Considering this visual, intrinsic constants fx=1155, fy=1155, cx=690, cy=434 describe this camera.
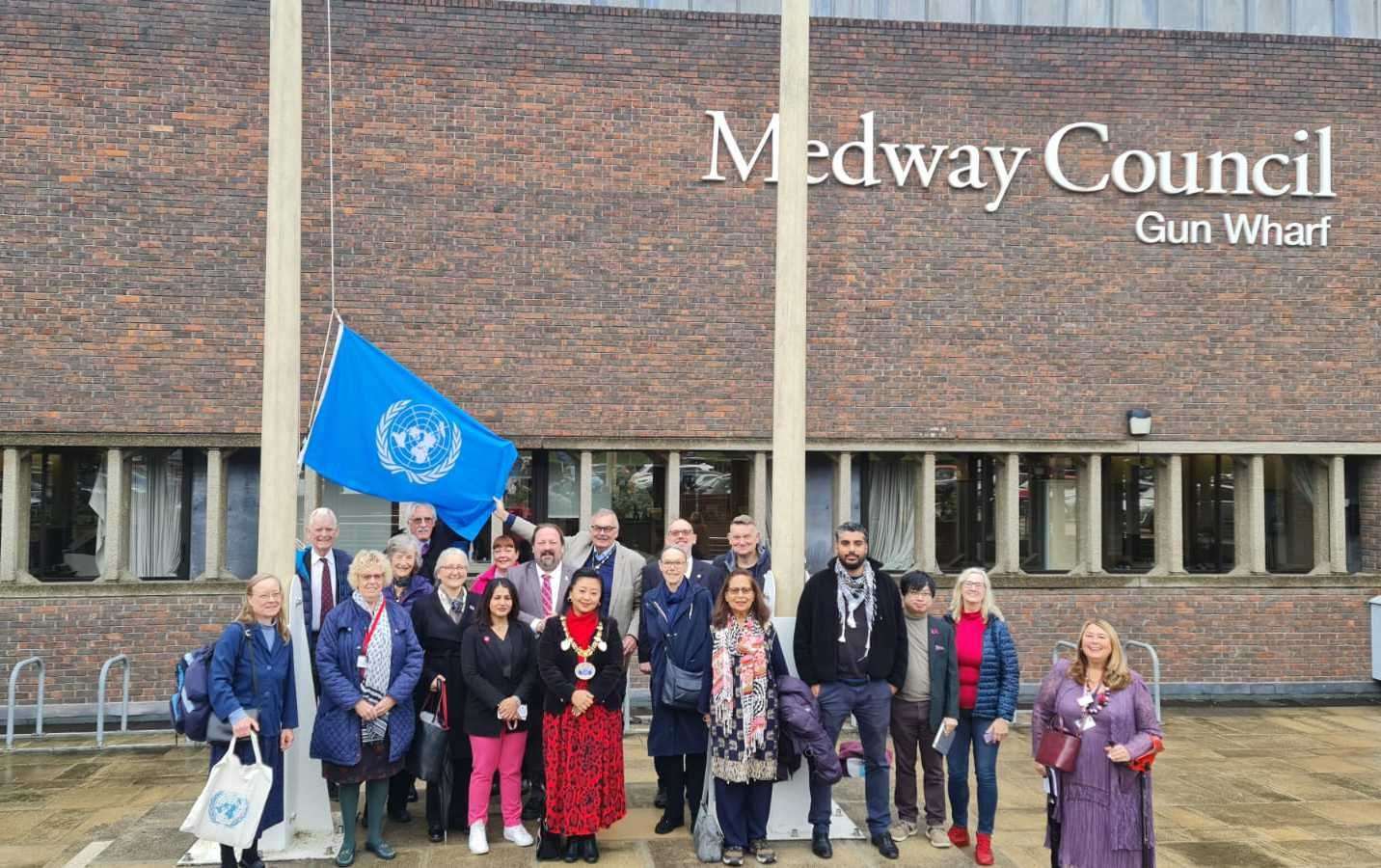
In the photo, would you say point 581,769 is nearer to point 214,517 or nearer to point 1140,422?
point 214,517

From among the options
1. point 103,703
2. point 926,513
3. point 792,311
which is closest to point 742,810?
point 792,311

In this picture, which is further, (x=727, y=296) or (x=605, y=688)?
(x=727, y=296)

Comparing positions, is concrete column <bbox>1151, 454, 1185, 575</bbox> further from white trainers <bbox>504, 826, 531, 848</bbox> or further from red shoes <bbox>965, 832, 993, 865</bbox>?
white trainers <bbox>504, 826, 531, 848</bbox>

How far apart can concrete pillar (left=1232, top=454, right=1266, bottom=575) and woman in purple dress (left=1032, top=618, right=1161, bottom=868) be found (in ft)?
25.7

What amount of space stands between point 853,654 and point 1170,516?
24.1ft

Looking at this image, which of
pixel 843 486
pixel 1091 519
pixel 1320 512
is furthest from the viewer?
pixel 1320 512

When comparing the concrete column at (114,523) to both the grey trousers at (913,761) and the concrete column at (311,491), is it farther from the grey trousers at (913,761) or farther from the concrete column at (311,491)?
the grey trousers at (913,761)

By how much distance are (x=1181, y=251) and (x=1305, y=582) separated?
12.5 ft

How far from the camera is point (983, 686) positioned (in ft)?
21.8

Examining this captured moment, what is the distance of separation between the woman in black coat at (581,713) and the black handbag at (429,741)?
0.63 m

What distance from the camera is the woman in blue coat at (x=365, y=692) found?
20.4 ft

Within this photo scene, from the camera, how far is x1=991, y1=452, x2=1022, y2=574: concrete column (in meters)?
12.3

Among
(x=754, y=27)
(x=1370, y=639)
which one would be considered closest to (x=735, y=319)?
(x=754, y=27)

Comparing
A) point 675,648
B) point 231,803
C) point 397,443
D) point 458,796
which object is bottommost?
point 458,796
